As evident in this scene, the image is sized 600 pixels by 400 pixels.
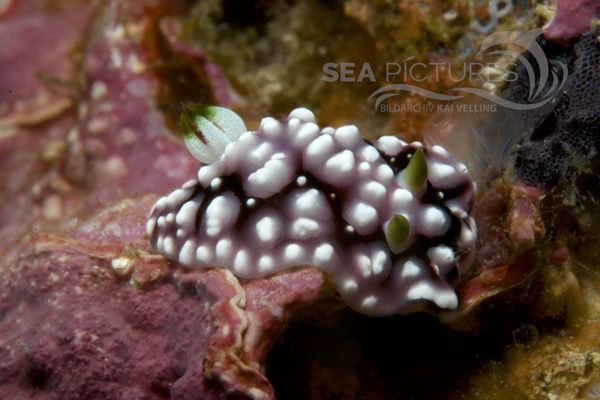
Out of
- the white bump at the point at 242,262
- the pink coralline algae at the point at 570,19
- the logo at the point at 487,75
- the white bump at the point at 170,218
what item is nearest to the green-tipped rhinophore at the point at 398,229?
the white bump at the point at 242,262

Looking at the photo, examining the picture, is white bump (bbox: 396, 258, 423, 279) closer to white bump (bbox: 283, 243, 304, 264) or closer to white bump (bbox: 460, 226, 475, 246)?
white bump (bbox: 460, 226, 475, 246)

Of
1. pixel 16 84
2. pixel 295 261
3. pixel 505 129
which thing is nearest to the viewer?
→ pixel 295 261

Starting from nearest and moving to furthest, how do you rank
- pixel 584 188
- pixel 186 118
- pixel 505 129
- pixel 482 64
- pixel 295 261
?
pixel 295 261
pixel 186 118
pixel 584 188
pixel 505 129
pixel 482 64

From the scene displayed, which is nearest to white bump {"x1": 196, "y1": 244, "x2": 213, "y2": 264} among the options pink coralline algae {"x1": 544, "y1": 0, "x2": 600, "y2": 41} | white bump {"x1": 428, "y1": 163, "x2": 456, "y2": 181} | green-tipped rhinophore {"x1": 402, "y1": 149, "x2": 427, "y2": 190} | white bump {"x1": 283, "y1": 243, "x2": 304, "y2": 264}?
white bump {"x1": 283, "y1": 243, "x2": 304, "y2": 264}

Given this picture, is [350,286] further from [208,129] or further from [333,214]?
[208,129]

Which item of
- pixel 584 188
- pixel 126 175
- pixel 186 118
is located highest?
pixel 186 118

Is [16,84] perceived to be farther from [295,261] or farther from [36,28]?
[295,261]

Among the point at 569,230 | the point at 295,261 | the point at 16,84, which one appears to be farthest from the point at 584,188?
the point at 16,84

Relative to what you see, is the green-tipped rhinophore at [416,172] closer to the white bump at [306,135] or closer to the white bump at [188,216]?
the white bump at [306,135]
